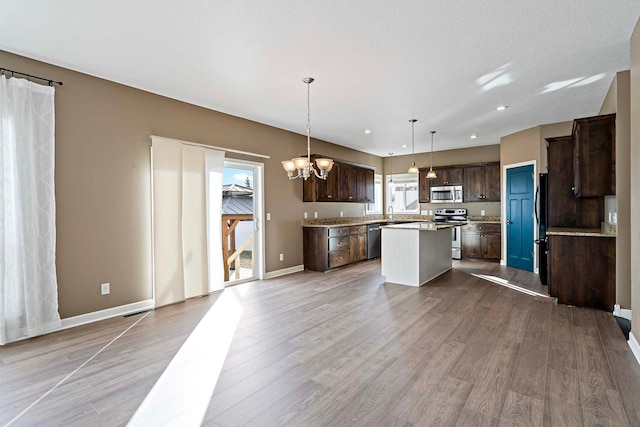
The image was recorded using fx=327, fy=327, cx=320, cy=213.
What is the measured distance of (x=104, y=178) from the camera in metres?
3.77

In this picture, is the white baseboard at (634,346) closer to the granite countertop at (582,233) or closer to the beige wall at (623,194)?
the beige wall at (623,194)

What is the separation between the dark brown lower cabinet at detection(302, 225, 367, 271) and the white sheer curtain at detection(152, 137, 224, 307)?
2014 millimetres

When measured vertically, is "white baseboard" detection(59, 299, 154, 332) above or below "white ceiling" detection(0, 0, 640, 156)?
below

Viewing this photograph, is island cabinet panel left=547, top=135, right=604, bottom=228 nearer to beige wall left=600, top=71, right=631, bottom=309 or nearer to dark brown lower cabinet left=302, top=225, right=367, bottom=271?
beige wall left=600, top=71, right=631, bottom=309

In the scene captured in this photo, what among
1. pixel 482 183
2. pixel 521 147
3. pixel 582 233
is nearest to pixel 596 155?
pixel 582 233

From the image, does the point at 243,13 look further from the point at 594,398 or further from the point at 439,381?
the point at 594,398

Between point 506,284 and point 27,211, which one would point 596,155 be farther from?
point 27,211

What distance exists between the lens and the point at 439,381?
233cm

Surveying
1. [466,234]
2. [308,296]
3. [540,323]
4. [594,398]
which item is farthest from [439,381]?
[466,234]

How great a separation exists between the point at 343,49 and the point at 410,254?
10.8 feet

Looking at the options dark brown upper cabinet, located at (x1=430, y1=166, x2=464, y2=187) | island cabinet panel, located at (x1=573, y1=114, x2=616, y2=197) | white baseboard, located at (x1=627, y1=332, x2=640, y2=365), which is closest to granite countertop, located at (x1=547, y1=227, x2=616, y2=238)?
island cabinet panel, located at (x1=573, y1=114, x2=616, y2=197)

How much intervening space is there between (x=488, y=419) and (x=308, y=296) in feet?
9.63

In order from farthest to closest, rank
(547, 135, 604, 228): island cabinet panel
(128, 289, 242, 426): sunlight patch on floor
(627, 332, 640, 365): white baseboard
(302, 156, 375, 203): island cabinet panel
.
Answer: (302, 156, 375, 203): island cabinet panel
(547, 135, 604, 228): island cabinet panel
(627, 332, 640, 365): white baseboard
(128, 289, 242, 426): sunlight patch on floor

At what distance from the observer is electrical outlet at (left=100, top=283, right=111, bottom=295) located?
3752mm
